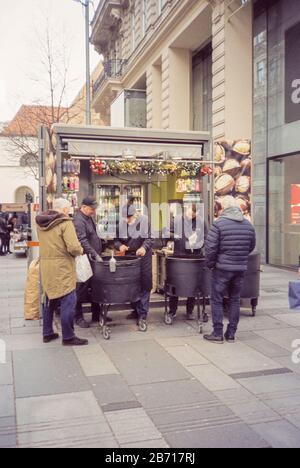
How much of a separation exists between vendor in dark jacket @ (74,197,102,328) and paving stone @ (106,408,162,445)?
3.08m

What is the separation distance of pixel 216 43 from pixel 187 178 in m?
6.68

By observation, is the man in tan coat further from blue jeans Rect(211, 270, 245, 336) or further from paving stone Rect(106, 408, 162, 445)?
paving stone Rect(106, 408, 162, 445)

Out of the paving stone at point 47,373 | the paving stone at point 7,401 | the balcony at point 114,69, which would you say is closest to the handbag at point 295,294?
the paving stone at point 47,373

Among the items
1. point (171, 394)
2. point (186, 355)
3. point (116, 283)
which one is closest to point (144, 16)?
point (116, 283)

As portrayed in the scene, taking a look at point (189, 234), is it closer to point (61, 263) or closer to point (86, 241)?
point (86, 241)

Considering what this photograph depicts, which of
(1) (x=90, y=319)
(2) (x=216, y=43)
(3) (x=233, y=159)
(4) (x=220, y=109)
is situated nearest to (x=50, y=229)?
(1) (x=90, y=319)

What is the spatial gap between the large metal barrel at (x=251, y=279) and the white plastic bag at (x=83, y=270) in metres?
2.51

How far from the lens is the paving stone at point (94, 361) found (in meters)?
5.37

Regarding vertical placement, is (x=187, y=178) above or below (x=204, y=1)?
below

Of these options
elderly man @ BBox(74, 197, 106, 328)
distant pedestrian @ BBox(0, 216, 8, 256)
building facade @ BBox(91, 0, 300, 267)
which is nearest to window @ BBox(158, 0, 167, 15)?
building facade @ BBox(91, 0, 300, 267)

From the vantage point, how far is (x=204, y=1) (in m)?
14.7

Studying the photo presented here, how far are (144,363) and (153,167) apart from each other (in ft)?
13.3

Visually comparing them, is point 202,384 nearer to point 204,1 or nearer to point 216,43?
point 216,43

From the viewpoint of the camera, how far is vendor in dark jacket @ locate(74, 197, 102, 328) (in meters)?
7.20
